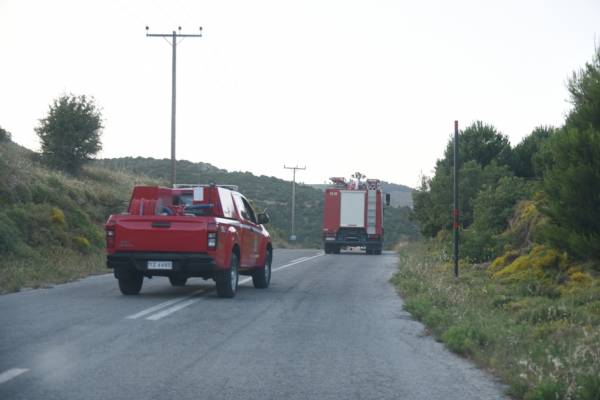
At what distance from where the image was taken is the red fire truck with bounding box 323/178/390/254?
41.8 m

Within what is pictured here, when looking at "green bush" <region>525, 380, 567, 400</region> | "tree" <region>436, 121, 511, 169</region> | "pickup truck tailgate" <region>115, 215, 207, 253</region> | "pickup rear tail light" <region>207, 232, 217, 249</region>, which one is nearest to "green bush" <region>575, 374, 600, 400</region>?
"green bush" <region>525, 380, 567, 400</region>

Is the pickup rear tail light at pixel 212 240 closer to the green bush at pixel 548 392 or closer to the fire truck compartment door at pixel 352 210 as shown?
the green bush at pixel 548 392

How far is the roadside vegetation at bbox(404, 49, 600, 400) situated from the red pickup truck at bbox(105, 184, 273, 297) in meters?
3.45

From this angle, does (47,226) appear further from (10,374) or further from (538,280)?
(10,374)

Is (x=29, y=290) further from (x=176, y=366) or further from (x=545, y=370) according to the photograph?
(x=545, y=370)

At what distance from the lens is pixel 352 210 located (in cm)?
4191

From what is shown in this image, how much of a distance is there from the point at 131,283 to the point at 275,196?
7616 cm

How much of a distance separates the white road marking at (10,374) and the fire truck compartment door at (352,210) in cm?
3475

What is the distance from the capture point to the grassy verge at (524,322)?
23.0 ft

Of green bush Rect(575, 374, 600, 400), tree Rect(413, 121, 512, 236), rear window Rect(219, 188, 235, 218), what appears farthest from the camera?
tree Rect(413, 121, 512, 236)

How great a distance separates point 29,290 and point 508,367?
10273 mm

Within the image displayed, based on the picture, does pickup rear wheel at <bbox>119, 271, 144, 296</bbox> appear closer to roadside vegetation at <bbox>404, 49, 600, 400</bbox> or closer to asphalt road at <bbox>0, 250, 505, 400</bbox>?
asphalt road at <bbox>0, 250, 505, 400</bbox>

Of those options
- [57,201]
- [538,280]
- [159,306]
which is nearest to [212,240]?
[159,306]

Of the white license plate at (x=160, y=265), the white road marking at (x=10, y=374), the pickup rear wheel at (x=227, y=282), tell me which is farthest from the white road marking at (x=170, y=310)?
the white road marking at (x=10, y=374)
